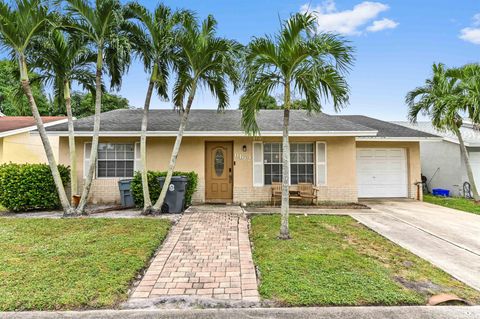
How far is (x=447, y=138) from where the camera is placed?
42.4 ft

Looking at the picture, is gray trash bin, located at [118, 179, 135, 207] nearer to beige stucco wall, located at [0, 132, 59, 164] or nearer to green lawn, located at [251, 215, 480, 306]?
green lawn, located at [251, 215, 480, 306]

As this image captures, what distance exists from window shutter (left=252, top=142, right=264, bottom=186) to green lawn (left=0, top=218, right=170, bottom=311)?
4.26 m

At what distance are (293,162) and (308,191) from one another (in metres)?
1.26

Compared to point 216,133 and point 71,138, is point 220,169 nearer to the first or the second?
point 216,133

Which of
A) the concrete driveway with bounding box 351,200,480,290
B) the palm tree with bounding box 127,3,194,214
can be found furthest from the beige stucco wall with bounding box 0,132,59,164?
the concrete driveway with bounding box 351,200,480,290

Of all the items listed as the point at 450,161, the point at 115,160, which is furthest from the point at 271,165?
the point at 450,161

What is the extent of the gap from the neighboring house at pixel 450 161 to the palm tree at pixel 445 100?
4.77 feet

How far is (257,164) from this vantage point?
10.3 m

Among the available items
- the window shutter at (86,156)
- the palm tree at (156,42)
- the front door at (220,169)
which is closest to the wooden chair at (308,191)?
the front door at (220,169)

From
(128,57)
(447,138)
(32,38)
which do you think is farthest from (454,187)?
(32,38)

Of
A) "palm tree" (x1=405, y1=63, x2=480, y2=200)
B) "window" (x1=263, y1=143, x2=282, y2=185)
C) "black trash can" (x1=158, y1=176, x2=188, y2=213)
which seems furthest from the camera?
"window" (x1=263, y1=143, x2=282, y2=185)

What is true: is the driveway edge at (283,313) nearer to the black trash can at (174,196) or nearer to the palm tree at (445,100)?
the black trash can at (174,196)

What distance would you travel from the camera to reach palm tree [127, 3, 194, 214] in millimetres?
7160

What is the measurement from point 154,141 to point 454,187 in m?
14.0
